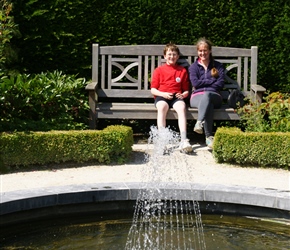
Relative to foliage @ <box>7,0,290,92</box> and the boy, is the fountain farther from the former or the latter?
foliage @ <box>7,0,290,92</box>

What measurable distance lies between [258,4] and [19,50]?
3.46 metres

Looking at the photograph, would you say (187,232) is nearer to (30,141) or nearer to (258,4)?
(30,141)

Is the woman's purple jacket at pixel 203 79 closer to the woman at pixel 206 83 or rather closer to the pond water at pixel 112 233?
the woman at pixel 206 83

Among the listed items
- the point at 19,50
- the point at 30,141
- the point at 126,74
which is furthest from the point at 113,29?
the point at 30,141

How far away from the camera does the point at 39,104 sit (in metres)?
8.53

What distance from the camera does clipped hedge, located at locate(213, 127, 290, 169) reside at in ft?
24.8

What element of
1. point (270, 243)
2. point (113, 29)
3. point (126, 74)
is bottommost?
point (270, 243)

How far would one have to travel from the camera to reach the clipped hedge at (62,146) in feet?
24.2

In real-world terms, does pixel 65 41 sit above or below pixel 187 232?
above

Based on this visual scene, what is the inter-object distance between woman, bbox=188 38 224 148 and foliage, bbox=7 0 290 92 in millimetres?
740

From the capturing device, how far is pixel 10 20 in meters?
8.77

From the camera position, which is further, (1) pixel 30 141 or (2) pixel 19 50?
(2) pixel 19 50

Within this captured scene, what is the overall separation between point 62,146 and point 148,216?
7.13ft

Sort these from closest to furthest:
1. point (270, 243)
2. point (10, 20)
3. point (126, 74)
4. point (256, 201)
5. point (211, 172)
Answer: point (270, 243)
point (256, 201)
point (211, 172)
point (10, 20)
point (126, 74)
